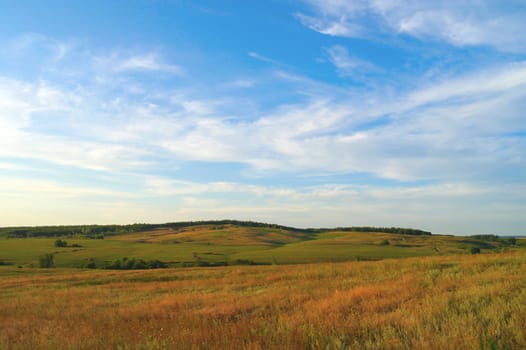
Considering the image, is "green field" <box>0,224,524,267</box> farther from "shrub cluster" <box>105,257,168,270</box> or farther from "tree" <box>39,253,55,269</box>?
"shrub cluster" <box>105,257,168,270</box>

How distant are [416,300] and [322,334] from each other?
169 inches

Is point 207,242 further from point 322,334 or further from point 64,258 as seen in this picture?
point 322,334

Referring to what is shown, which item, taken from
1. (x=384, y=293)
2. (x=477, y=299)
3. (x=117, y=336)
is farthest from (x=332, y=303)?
(x=117, y=336)

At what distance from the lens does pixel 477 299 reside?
29.7ft

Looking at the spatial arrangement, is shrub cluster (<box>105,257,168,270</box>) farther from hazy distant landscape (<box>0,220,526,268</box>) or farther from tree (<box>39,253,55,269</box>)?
tree (<box>39,253,55,269</box>)

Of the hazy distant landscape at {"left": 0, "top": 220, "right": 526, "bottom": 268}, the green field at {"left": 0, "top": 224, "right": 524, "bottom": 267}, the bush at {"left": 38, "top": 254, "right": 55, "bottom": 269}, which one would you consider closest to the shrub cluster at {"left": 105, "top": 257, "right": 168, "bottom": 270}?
the hazy distant landscape at {"left": 0, "top": 220, "right": 526, "bottom": 268}

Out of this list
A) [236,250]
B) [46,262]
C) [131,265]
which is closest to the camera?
[131,265]

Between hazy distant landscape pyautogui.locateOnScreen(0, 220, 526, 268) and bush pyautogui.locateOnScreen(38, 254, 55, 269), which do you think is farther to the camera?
hazy distant landscape pyautogui.locateOnScreen(0, 220, 526, 268)

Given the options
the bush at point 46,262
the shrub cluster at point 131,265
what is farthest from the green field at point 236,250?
the shrub cluster at point 131,265

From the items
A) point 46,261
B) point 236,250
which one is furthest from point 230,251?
point 46,261

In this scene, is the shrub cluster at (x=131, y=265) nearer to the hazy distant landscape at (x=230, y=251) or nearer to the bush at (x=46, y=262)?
the hazy distant landscape at (x=230, y=251)

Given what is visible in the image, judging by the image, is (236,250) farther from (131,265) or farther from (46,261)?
(46,261)

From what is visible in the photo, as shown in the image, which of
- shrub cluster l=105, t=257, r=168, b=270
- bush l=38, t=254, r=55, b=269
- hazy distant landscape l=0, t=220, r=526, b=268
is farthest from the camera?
hazy distant landscape l=0, t=220, r=526, b=268

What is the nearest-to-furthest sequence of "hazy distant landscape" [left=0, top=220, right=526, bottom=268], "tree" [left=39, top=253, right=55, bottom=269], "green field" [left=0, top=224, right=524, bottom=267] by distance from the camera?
"tree" [left=39, top=253, right=55, bottom=269] < "hazy distant landscape" [left=0, top=220, right=526, bottom=268] < "green field" [left=0, top=224, right=524, bottom=267]
